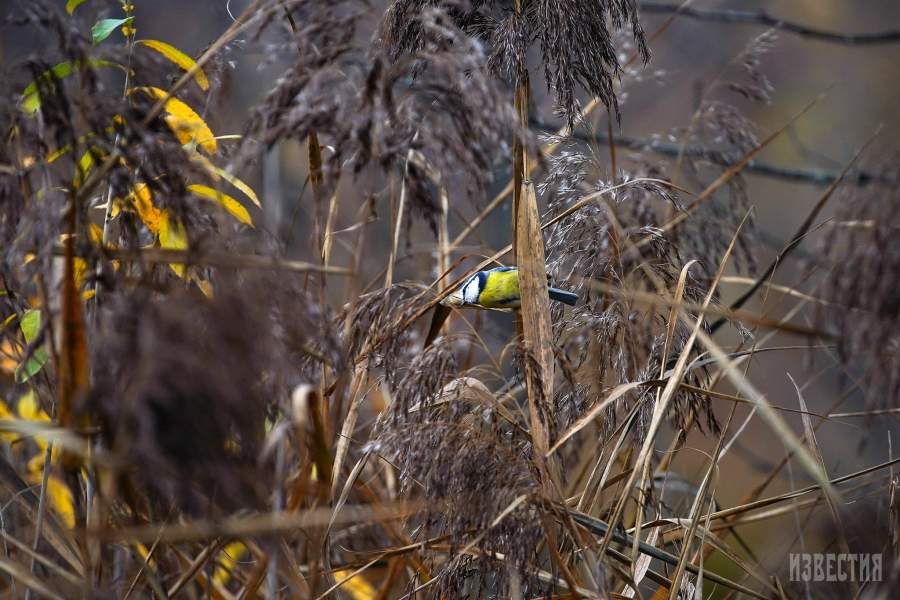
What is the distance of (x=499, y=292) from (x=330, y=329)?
1.37 feet

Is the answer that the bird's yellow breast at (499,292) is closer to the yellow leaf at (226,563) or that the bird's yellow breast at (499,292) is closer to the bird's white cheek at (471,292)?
the bird's white cheek at (471,292)

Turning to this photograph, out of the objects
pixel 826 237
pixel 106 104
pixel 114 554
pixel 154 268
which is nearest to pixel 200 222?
pixel 154 268

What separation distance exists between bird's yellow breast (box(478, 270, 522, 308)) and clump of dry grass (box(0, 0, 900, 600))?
92 mm

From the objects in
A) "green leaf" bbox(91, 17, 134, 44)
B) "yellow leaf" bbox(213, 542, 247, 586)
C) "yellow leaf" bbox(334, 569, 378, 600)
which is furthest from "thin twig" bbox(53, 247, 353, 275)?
"yellow leaf" bbox(334, 569, 378, 600)

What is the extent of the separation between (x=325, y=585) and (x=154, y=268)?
55 centimetres

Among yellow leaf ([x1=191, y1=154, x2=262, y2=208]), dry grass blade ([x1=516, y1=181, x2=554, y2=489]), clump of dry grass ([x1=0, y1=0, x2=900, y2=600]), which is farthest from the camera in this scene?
dry grass blade ([x1=516, y1=181, x2=554, y2=489])

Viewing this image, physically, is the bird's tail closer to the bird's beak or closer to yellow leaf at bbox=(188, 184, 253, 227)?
the bird's beak

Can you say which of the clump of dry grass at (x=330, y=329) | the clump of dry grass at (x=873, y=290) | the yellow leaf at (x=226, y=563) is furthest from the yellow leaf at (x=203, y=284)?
the clump of dry grass at (x=873, y=290)

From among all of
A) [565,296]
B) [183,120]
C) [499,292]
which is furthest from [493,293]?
[183,120]

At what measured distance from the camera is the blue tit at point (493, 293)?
4.15ft

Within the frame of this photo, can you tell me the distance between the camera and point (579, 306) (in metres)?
1.40

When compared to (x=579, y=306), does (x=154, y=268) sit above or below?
above

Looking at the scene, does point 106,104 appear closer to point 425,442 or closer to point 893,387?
point 425,442

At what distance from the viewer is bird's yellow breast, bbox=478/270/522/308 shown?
126 cm
